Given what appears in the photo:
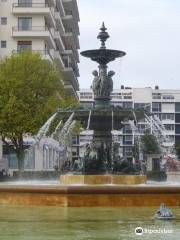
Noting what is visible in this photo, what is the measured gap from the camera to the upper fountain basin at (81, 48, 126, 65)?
83.0 ft

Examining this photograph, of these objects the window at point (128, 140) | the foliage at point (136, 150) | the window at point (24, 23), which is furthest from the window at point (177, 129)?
the foliage at point (136, 150)

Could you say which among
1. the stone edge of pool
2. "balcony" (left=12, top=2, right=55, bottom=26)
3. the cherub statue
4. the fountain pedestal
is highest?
"balcony" (left=12, top=2, right=55, bottom=26)

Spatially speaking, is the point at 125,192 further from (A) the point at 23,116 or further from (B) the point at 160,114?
(B) the point at 160,114

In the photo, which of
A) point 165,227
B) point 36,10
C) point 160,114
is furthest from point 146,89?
point 165,227

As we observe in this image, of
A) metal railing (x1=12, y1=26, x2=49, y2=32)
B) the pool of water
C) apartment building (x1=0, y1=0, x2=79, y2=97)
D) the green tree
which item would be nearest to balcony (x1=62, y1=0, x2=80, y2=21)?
apartment building (x1=0, y1=0, x2=79, y2=97)

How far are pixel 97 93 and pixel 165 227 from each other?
1215 centimetres

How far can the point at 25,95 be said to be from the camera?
4994cm

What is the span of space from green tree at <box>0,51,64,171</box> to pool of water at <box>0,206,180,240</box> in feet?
98.8

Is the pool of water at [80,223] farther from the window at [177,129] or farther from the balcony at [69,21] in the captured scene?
the window at [177,129]

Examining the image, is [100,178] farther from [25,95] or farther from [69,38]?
[69,38]

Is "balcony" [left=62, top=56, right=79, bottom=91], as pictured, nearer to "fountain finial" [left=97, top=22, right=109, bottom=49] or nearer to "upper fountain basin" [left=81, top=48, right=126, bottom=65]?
"fountain finial" [left=97, top=22, right=109, bottom=49]

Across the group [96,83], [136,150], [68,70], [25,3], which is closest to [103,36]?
[96,83]

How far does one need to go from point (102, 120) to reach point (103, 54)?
2513 millimetres

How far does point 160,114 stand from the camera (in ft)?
577
